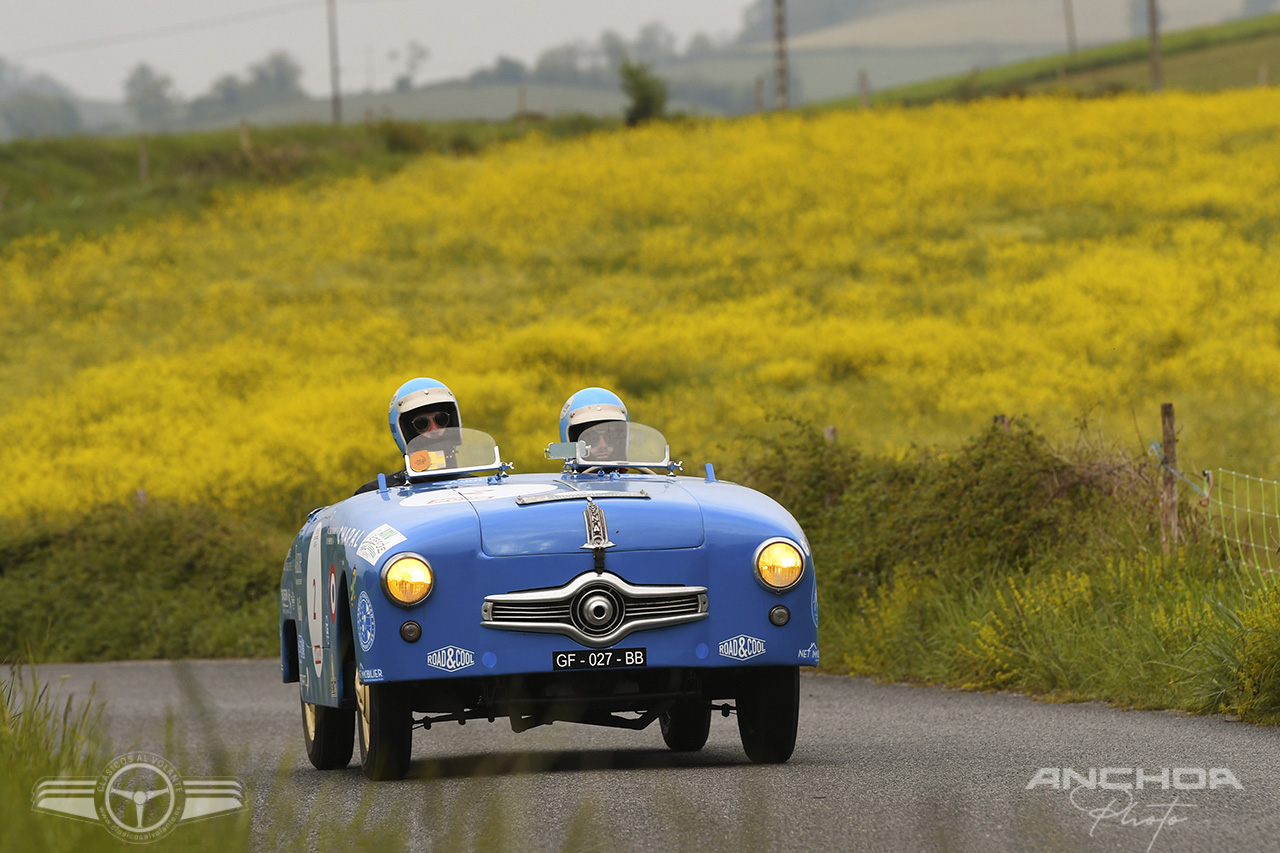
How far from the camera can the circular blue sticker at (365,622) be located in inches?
311

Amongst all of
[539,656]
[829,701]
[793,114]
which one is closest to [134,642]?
[829,701]

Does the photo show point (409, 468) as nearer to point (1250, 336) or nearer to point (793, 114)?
point (1250, 336)

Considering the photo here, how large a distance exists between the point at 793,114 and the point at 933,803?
6102 cm

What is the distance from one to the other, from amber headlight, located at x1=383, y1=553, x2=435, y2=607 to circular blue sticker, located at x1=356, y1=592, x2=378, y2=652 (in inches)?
5.6

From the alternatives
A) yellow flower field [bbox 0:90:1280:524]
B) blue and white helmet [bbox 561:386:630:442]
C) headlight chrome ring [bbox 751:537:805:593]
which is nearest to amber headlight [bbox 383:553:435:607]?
headlight chrome ring [bbox 751:537:805:593]

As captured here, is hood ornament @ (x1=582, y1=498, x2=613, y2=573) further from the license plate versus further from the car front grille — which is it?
the license plate

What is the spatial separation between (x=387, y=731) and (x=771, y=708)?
171 centimetres

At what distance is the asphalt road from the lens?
6156 mm

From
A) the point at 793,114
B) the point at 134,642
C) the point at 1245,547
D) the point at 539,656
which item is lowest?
the point at 134,642

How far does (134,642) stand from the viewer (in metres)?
23.9

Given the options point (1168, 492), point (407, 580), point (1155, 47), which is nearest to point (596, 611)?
point (407, 580)

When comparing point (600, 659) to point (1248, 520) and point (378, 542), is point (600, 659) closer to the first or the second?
point (378, 542)

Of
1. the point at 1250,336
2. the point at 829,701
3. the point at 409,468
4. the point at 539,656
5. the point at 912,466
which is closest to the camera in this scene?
the point at 539,656

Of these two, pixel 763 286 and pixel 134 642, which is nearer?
pixel 134 642
